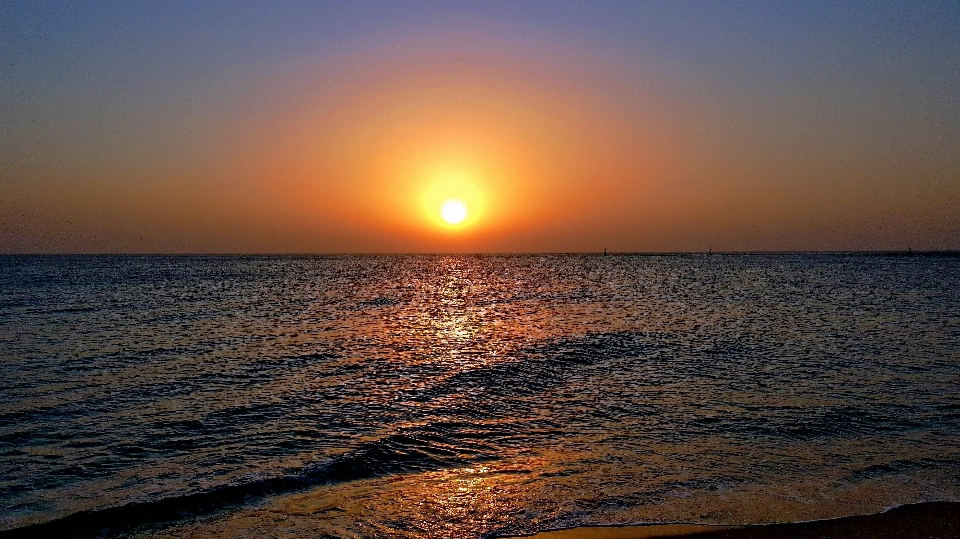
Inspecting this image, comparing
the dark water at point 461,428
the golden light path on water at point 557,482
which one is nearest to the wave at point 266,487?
the dark water at point 461,428

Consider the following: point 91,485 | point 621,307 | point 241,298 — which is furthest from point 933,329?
point 241,298

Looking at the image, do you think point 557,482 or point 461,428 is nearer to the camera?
point 557,482

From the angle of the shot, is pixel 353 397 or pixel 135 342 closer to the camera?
pixel 353 397

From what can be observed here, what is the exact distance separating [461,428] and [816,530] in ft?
29.4

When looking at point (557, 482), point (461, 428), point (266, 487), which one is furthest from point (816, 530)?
point (266, 487)

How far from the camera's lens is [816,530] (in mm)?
10289

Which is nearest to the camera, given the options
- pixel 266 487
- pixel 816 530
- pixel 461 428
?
pixel 816 530

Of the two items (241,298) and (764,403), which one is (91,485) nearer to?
(764,403)

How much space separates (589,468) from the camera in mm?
13320

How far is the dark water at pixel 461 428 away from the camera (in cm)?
1140

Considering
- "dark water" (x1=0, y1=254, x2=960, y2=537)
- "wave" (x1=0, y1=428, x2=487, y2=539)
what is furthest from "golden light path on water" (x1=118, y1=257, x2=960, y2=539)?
"wave" (x1=0, y1=428, x2=487, y2=539)

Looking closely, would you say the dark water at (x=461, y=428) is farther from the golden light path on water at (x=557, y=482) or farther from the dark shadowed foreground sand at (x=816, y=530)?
the dark shadowed foreground sand at (x=816, y=530)

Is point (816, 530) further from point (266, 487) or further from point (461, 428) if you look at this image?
point (266, 487)

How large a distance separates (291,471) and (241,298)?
5446 centimetres
